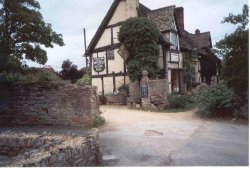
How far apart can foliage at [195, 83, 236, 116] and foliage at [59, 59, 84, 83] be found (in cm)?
926

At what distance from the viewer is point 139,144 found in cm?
670

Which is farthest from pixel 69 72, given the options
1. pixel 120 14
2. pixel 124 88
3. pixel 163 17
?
pixel 163 17

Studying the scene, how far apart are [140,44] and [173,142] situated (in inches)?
339

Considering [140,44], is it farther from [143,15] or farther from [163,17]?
[163,17]

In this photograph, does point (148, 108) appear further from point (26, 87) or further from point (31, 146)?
point (31, 146)

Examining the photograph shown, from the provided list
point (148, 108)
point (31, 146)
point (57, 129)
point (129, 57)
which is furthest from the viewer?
point (129, 57)

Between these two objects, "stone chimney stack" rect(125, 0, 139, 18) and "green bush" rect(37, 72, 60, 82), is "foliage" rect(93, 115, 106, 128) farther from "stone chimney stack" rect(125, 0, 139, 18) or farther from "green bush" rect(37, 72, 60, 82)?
"stone chimney stack" rect(125, 0, 139, 18)

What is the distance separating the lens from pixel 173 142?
22.3 feet

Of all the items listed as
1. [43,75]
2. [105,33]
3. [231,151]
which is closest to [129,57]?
[105,33]

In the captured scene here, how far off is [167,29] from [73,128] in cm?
889

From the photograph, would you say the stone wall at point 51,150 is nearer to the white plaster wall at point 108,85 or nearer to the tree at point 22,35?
the tree at point 22,35

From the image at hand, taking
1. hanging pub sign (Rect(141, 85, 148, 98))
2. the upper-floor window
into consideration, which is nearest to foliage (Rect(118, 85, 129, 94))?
hanging pub sign (Rect(141, 85, 148, 98))

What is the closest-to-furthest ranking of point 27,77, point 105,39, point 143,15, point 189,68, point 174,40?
point 27,77, point 143,15, point 174,40, point 105,39, point 189,68

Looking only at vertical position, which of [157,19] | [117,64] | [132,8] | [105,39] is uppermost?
[132,8]
